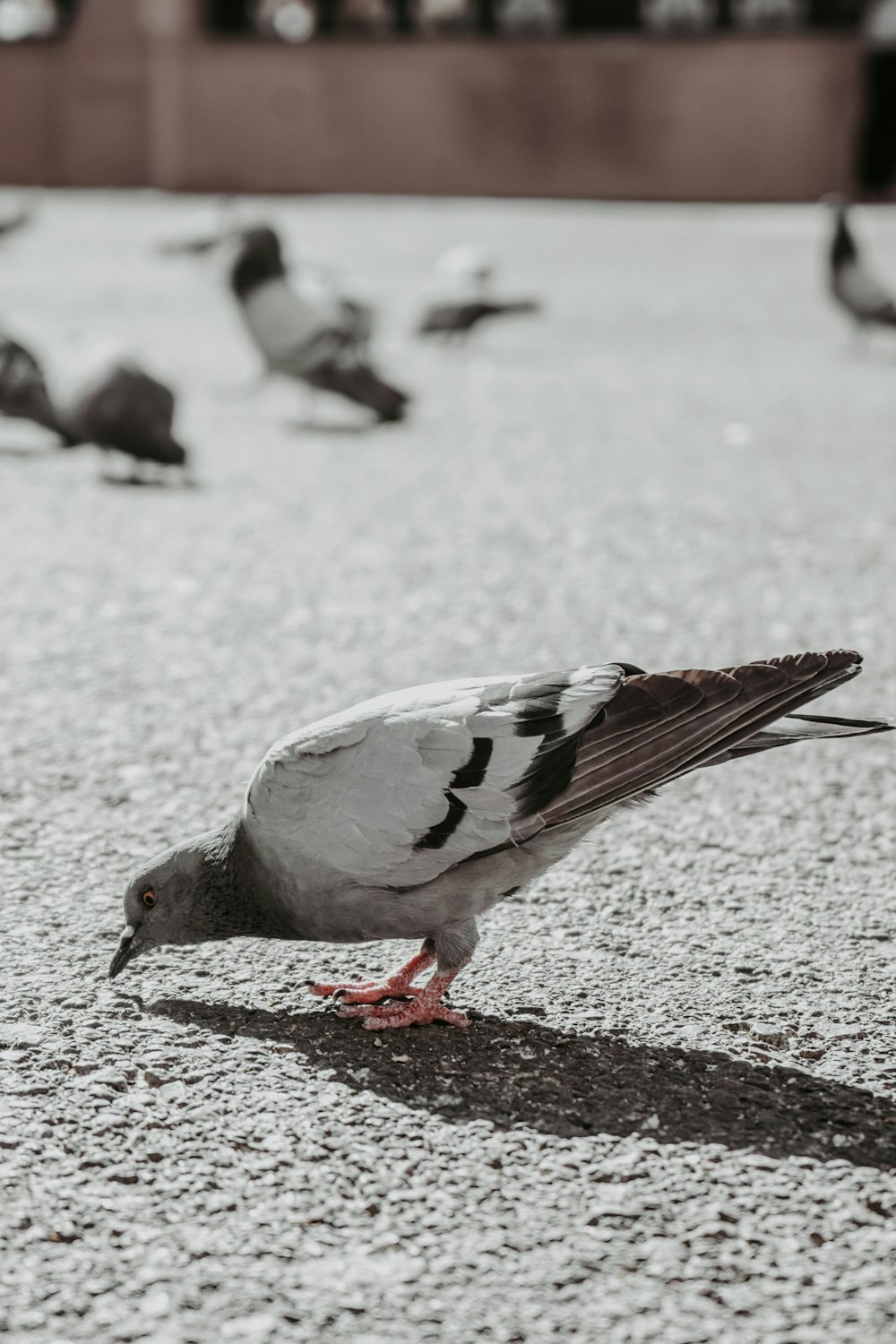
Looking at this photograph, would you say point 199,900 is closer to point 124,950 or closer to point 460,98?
point 124,950

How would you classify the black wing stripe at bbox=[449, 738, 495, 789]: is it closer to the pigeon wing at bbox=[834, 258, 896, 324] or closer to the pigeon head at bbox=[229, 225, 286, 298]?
the pigeon head at bbox=[229, 225, 286, 298]

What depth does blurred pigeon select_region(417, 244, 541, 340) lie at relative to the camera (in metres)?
11.0

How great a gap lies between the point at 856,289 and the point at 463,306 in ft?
8.97

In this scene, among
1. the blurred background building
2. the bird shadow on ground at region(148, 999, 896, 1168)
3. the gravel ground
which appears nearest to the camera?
the gravel ground

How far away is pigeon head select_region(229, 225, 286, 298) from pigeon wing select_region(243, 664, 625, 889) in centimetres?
641

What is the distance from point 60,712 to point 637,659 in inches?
62.5

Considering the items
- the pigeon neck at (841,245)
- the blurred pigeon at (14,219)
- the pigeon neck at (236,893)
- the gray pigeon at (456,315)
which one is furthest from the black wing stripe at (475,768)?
the blurred pigeon at (14,219)

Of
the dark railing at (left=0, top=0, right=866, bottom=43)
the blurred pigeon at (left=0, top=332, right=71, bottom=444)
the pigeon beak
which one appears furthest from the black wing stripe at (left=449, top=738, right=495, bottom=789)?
the dark railing at (left=0, top=0, right=866, bottom=43)

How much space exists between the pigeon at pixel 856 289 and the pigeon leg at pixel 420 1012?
9313 millimetres

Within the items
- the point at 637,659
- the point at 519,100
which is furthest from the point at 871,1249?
the point at 519,100

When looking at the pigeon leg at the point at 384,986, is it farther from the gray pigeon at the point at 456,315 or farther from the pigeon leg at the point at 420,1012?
the gray pigeon at the point at 456,315

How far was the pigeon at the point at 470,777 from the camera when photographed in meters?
2.37

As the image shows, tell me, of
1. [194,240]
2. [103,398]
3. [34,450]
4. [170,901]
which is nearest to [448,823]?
[170,901]

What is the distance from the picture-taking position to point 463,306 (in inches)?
432
